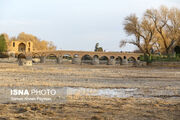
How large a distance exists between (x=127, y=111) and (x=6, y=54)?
6726 cm

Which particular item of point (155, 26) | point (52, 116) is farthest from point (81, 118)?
point (155, 26)

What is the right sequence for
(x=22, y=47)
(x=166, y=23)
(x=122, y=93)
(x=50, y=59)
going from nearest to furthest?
(x=122, y=93), (x=166, y=23), (x=50, y=59), (x=22, y=47)

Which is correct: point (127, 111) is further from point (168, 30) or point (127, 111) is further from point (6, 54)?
point (6, 54)

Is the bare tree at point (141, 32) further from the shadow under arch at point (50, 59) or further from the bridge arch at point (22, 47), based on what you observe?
the bridge arch at point (22, 47)

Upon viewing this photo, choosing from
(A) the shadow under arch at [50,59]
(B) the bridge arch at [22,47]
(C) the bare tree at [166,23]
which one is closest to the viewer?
(C) the bare tree at [166,23]

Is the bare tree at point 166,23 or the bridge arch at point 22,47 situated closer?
the bare tree at point 166,23

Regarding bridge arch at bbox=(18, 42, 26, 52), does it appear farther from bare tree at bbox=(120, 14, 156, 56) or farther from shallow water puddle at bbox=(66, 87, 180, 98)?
shallow water puddle at bbox=(66, 87, 180, 98)

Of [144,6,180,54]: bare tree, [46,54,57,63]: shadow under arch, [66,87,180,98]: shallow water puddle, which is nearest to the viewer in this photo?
[66,87,180,98]: shallow water puddle

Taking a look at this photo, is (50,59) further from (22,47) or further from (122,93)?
(122,93)

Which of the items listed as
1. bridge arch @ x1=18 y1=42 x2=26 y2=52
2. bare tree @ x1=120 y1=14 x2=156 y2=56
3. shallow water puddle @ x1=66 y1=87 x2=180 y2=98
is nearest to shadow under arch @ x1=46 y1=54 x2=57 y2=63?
bridge arch @ x1=18 y1=42 x2=26 y2=52

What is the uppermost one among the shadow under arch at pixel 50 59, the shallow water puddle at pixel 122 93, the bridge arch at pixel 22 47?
the bridge arch at pixel 22 47

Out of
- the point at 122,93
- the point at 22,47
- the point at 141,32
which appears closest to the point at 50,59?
the point at 22,47

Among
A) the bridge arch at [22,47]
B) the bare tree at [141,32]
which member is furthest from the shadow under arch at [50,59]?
the bare tree at [141,32]

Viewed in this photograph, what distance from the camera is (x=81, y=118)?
555 cm
